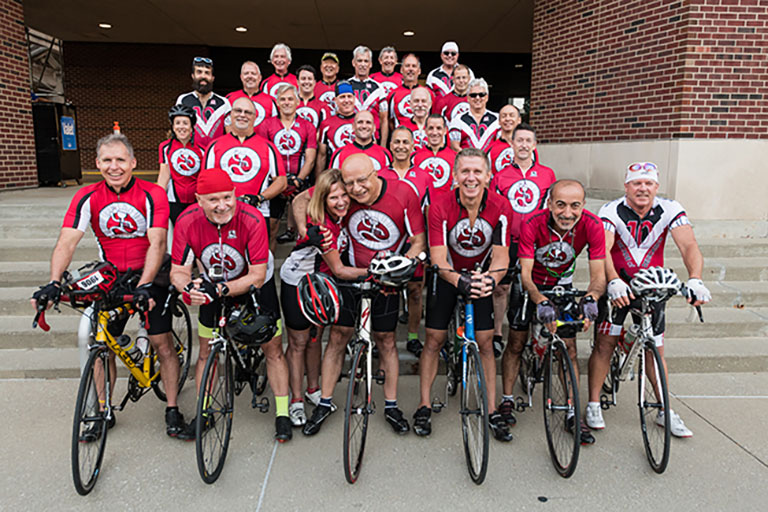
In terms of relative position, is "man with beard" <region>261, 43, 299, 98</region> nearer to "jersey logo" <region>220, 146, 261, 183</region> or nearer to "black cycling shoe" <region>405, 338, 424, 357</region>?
"jersey logo" <region>220, 146, 261, 183</region>

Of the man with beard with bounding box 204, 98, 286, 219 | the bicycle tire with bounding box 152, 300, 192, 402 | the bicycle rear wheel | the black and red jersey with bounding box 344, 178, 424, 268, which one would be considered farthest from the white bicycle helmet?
the bicycle tire with bounding box 152, 300, 192, 402

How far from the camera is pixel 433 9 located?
1234 cm

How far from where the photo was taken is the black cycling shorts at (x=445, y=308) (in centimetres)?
353

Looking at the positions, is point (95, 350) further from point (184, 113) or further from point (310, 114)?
point (310, 114)

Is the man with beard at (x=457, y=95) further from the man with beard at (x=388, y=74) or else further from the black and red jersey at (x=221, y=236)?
the black and red jersey at (x=221, y=236)

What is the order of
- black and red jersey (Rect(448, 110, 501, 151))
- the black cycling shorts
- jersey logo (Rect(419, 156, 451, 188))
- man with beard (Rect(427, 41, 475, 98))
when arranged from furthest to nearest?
man with beard (Rect(427, 41, 475, 98)) < black and red jersey (Rect(448, 110, 501, 151)) < jersey logo (Rect(419, 156, 451, 188)) < the black cycling shorts

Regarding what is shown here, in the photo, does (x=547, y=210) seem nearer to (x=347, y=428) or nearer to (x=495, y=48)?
(x=347, y=428)

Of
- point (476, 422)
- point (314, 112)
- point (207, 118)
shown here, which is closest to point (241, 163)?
point (207, 118)

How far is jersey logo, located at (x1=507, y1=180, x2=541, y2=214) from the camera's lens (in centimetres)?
471

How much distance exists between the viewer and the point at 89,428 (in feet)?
10.7

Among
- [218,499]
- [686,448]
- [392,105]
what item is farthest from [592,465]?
[392,105]

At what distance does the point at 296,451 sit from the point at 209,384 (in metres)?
0.76

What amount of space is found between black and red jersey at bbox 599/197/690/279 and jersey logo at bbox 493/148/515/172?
1.61 m

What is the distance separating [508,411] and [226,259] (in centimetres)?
224
